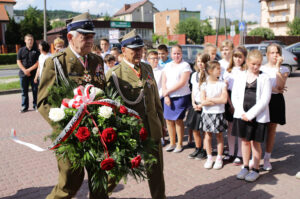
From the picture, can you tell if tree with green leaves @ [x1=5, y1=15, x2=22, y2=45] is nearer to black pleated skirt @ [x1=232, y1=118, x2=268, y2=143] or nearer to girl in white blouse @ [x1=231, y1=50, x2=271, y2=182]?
girl in white blouse @ [x1=231, y1=50, x2=271, y2=182]

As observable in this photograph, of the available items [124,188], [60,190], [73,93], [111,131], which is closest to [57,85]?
[73,93]

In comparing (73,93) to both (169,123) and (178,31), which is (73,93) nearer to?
(169,123)

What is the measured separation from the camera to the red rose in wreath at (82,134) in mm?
2303

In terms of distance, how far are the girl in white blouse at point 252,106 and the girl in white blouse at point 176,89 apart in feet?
4.04

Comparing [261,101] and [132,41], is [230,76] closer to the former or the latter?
[261,101]

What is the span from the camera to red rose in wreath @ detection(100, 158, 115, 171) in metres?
2.25

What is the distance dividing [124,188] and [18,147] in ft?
9.63

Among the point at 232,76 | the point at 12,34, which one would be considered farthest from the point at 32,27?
the point at 232,76

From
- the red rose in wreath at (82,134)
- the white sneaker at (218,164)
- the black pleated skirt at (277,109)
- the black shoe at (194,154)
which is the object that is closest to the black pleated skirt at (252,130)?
the black pleated skirt at (277,109)

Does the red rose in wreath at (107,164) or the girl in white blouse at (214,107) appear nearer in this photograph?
the red rose in wreath at (107,164)

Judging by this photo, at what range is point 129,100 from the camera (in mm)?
3221

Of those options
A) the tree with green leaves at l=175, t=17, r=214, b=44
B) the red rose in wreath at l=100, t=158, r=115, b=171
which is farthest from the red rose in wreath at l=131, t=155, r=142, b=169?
the tree with green leaves at l=175, t=17, r=214, b=44

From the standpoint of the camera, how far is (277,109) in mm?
4598

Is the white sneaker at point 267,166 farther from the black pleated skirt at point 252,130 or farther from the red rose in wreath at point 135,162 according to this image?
the red rose in wreath at point 135,162
